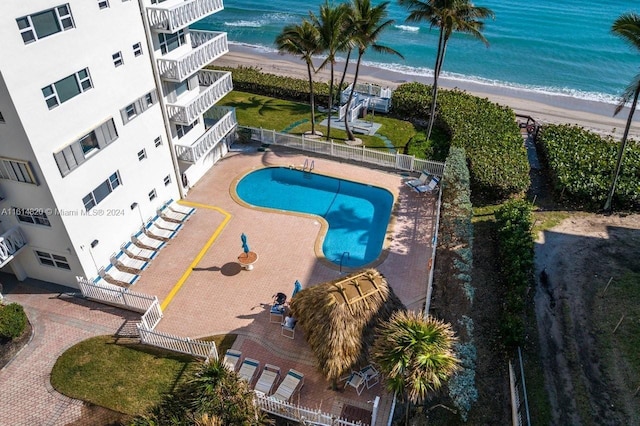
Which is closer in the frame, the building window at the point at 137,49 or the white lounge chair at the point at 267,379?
the white lounge chair at the point at 267,379

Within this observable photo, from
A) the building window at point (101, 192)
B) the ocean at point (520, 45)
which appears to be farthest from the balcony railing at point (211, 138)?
the ocean at point (520, 45)

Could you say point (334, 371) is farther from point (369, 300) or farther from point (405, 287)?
point (405, 287)

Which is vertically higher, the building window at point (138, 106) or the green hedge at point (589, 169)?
the building window at point (138, 106)

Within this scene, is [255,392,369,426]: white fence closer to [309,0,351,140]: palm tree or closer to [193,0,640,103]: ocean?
[309,0,351,140]: palm tree

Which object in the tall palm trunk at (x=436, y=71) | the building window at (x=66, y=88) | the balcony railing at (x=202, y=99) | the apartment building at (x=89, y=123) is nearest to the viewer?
the apartment building at (x=89, y=123)

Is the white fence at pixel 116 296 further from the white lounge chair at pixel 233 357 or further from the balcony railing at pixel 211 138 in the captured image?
the balcony railing at pixel 211 138

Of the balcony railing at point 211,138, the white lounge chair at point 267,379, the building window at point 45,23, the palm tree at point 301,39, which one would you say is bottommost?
the white lounge chair at point 267,379

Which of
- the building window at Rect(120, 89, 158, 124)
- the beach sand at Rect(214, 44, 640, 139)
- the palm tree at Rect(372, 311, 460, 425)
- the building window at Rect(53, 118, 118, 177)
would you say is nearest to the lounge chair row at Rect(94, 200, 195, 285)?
the building window at Rect(53, 118, 118, 177)
